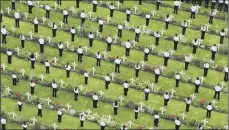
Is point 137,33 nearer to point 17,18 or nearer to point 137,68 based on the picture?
A: point 137,68

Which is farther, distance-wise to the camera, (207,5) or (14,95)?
(207,5)

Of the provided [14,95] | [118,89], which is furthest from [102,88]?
[14,95]

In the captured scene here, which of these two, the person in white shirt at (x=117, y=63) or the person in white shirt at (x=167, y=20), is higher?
the person in white shirt at (x=167, y=20)

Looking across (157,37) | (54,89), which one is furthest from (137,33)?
(54,89)

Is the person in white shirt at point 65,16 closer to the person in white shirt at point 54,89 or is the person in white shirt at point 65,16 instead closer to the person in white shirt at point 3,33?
the person in white shirt at point 3,33

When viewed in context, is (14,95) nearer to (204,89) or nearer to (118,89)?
(118,89)

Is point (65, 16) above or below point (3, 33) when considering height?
above

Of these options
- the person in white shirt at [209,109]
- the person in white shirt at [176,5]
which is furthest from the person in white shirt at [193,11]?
the person in white shirt at [209,109]

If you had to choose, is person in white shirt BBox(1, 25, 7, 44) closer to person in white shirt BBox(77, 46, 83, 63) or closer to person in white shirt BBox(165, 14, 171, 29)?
person in white shirt BBox(77, 46, 83, 63)

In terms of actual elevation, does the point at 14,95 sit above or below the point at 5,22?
below

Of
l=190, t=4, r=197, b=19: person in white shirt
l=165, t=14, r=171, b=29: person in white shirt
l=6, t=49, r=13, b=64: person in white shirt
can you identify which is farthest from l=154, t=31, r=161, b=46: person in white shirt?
l=6, t=49, r=13, b=64: person in white shirt

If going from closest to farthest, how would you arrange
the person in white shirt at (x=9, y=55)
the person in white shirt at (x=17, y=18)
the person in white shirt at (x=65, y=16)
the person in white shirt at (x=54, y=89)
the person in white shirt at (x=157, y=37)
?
1. the person in white shirt at (x=54, y=89)
2. the person in white shirt at (x=9, y=55)
3. the person in white shirt at (x=157, y=37)
4. the person in white shirt at (x=17, y=18)
5. the person in white shirt at (x=65, y=16)
